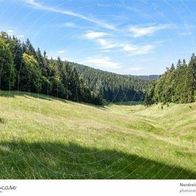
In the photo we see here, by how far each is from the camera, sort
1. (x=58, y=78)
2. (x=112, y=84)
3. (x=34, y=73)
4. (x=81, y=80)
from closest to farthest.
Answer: (x=34, y=73) < (x=58, y=78) < (x=81, y=80) < (x=112, y=84)

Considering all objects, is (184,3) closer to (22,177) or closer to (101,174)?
(101,174)

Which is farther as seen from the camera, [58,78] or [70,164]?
[58,78]

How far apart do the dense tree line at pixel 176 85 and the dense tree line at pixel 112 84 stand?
0.88 ft

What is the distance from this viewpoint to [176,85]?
39.8 ft

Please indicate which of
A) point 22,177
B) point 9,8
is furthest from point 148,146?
point 9,8

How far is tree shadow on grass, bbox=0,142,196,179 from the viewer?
10.2m

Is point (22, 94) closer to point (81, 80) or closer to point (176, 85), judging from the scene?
point (81, 80)

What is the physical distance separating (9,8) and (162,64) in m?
3.14

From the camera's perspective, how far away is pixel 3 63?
10.4 metres

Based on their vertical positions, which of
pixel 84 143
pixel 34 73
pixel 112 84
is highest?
pixel 34 73

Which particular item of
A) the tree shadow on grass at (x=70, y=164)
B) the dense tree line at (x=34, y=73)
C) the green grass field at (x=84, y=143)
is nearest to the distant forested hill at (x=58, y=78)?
the dense tree line at (x=34, y=73)

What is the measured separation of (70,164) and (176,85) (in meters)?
2.89

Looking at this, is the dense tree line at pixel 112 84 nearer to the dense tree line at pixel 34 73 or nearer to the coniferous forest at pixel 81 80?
the coniferous forest at pixel 81 80

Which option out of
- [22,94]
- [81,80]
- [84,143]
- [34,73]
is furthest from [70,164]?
[34,73]
